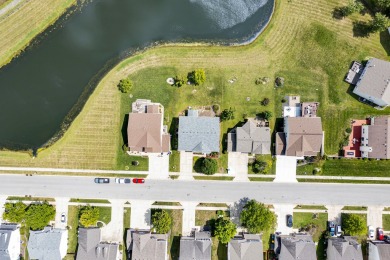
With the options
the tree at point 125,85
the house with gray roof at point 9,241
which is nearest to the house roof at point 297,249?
the tree at point 125,85

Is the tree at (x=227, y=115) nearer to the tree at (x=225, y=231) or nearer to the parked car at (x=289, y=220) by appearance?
the tree at (x=225, y=231)

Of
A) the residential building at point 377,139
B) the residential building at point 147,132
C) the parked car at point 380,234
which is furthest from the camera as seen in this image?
the parked car at point 380,234

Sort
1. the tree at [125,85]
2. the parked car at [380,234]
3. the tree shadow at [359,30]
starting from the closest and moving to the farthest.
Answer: the tree at [125,85] < the parked car at [380,234] < the tree shadow at [359,30]

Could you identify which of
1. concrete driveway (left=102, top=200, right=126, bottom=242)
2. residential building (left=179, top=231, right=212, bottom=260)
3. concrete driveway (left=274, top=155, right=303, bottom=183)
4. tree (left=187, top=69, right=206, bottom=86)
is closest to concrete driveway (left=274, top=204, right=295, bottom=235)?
concrete driveway (left=274, top=155, right=303, bottom=183)

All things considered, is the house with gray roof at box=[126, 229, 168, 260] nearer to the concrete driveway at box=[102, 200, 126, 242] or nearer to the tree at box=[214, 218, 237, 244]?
the concrete driveway at box=[102, 200, 126, 242]

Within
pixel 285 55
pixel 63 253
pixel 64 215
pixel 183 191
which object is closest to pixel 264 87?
pixel 285 55

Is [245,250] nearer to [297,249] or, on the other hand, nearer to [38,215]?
[297,249]

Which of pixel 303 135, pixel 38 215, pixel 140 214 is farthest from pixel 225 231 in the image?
pixel 38 215
